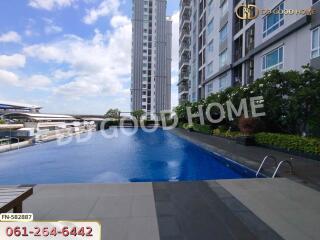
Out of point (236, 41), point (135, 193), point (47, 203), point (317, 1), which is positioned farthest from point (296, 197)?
point (236, 41)

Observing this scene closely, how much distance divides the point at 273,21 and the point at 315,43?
5.36 meters

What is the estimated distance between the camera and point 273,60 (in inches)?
749

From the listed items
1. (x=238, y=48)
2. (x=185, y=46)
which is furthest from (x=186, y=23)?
(x=238, y=48)

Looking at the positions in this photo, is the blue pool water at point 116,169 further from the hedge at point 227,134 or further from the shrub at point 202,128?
the shrub at point 202,128

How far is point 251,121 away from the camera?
53.9 ft

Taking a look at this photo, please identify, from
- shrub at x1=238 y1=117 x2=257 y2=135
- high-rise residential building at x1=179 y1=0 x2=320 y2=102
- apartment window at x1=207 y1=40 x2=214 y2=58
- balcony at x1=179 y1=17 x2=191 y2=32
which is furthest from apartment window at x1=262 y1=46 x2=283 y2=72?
balcony at x1=179 y1=17 x2=191 y2=32

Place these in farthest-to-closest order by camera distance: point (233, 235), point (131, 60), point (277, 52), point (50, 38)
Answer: point (131, 60)
point (50, 38)
point (277, 52)
point (233, 235)

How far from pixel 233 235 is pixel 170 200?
1.77 metres

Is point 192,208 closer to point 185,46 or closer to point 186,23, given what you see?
point 185,46

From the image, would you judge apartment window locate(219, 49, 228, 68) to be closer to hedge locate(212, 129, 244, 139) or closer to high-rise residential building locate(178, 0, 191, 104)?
hedge locate(212, 129, 244, 139)

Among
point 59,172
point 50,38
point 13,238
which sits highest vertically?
point 50,38

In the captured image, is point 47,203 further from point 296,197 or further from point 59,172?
point 59,172

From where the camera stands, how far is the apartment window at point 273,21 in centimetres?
1797

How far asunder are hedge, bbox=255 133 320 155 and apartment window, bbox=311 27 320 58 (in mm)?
4264
